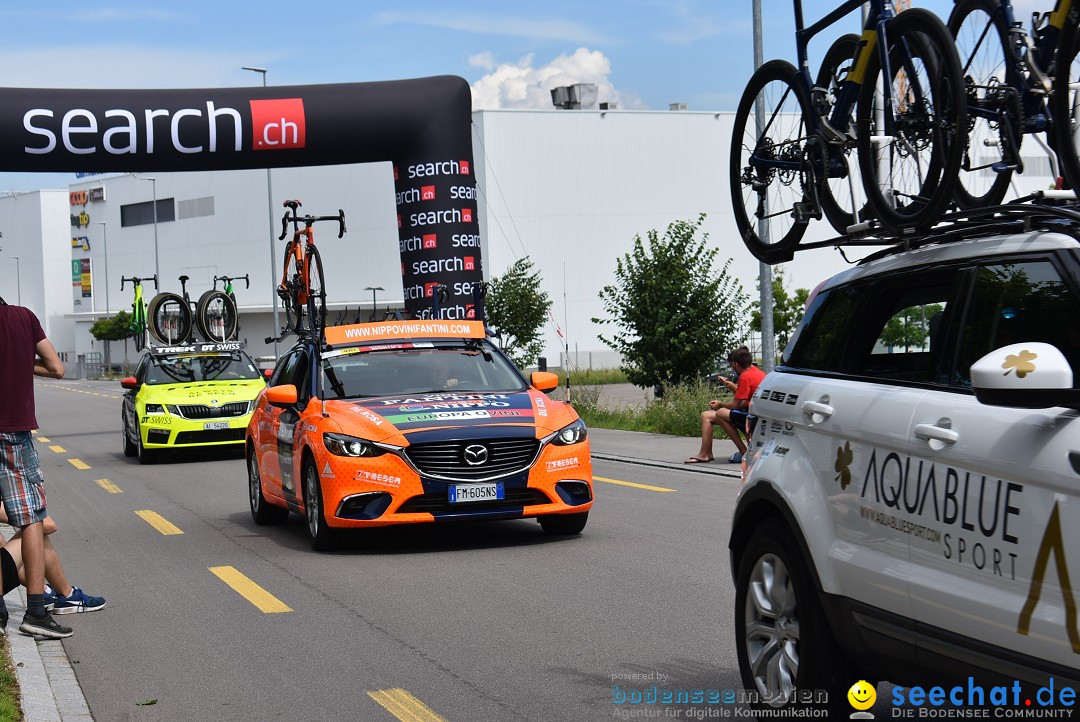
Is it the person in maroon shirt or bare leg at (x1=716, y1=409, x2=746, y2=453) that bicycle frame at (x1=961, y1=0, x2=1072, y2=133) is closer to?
the person in maroon shirt

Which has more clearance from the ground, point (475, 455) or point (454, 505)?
point (475, 455)

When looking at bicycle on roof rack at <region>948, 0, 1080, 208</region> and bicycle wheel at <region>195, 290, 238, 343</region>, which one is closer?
bicycle on roof rack at <region>948, 0, 1080, 208</region>

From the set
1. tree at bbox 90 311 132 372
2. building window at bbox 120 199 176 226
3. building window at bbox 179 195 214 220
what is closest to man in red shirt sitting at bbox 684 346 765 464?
building window at bbox 179 195 214 220

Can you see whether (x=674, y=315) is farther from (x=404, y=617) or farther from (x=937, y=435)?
(x=937, y=435)

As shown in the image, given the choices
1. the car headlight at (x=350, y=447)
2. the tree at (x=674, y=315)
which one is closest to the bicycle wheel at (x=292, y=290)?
the tree at (x=674, y=315)

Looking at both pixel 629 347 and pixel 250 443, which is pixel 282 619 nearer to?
pixel 250 443

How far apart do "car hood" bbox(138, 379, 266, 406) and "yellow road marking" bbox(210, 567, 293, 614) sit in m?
11.0

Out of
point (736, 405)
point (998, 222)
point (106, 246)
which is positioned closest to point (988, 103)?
point (998, 222)

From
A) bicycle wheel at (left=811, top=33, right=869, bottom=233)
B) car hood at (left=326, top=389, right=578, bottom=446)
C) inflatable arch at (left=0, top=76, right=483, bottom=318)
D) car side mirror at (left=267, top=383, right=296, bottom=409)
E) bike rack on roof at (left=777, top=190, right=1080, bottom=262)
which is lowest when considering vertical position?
car hood at (left=326, top=389, right=578, bottom=446)

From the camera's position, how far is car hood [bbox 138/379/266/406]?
20734 mm

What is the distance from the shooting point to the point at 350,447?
10102 mm

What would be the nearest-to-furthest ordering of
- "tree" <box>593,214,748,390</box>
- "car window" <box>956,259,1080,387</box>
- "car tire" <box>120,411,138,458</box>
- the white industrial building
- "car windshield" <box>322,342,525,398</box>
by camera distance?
"car window" <box>956,259,1080,387</box> → "car windshield" <box>322,342,525,398</box> → "car tire" <box>120,411,138,458</box> → "tree" <box>593,214,748,390</box> → the white industrial building

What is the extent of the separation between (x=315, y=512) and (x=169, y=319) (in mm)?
19686

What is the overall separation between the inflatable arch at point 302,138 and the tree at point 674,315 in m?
4.72
